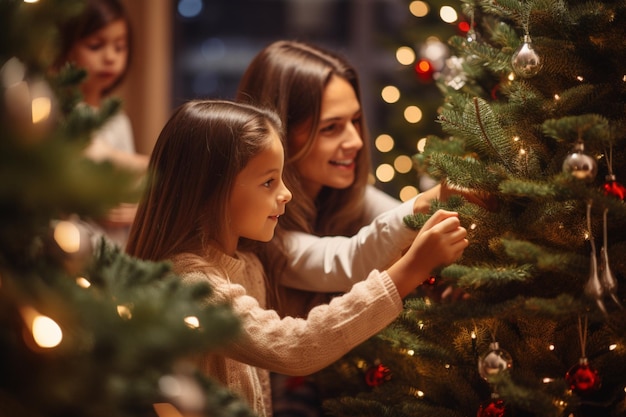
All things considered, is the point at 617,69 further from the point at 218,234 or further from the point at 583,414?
the point at 218,234

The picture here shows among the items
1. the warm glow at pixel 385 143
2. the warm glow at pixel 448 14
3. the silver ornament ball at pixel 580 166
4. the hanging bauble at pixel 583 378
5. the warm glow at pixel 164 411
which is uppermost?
the warm glow at pixel 448 14

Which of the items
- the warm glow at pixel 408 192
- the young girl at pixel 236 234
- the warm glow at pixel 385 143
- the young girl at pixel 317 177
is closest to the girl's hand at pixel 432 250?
the young girl at pixel 236 234

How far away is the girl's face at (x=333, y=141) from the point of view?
5.55ft

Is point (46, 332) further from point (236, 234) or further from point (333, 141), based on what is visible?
point (333, 141)

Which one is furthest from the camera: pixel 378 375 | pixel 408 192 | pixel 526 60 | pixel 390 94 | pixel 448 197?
pixel 390 94

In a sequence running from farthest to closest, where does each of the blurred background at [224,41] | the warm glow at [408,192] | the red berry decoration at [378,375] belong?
1. the blurred background at [224,41]
2. the warm glow at [408,192]
3. the red berry decoration at [378,375]

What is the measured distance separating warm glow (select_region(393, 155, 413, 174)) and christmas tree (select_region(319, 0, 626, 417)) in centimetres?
118

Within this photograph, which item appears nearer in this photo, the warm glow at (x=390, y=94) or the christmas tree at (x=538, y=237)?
the christmas tree at (x=538, y=237)

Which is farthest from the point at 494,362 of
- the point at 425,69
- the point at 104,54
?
the point at 104,54

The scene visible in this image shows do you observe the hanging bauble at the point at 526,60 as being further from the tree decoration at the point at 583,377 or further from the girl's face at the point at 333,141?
the girl's face at the point at 333,141

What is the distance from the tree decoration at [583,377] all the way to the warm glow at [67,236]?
691 millimetres

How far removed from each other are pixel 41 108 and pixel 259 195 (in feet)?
2.02

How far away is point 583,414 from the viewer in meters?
1.16

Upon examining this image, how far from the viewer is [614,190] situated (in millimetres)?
1037
